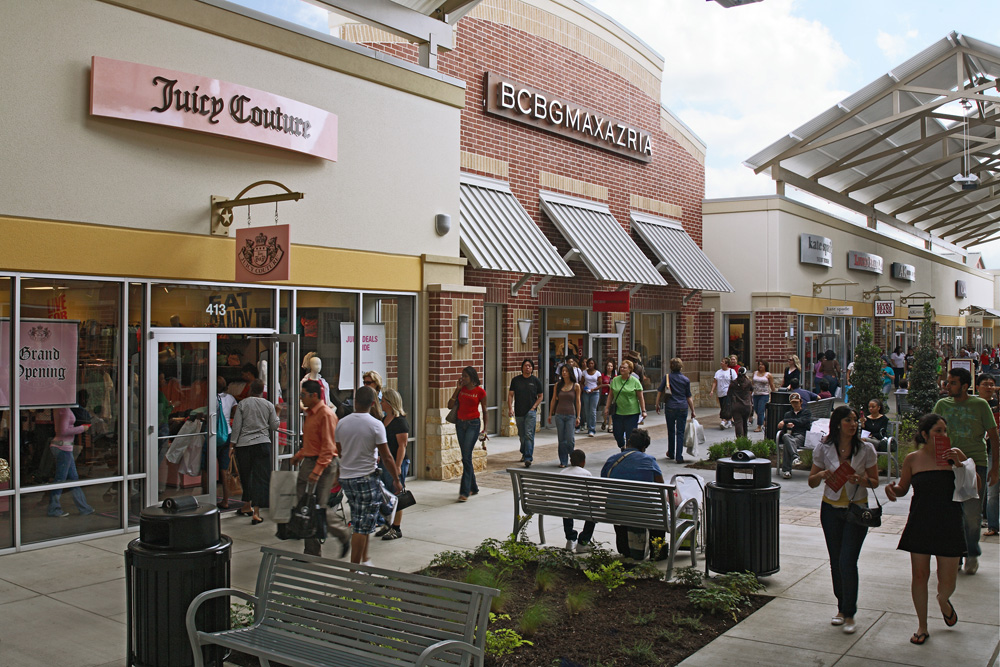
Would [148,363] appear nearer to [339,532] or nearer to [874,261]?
[339,532]

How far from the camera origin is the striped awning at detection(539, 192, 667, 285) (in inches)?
736

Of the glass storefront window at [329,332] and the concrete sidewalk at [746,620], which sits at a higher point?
Answer: the glass storefront window at [329,332]

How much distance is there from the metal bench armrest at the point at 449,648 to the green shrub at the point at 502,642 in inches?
58.9

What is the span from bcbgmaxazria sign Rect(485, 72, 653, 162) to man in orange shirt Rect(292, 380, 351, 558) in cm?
1048

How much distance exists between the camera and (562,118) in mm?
19203

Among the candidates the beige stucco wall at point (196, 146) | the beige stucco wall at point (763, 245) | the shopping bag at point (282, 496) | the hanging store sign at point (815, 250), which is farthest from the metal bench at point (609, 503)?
the hanging store sign at point (815, 250)

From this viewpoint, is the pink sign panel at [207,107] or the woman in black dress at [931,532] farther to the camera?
the pink sign panel at [207,107]

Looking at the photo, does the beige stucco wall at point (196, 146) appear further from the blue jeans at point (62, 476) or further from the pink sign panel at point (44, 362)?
the blue jeans at point (62, 476)

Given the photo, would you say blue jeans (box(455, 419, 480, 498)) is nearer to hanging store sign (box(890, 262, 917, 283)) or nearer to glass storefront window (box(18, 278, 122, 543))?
glass storefront window (box(18, 278, 122, 543))

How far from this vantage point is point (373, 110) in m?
12.1

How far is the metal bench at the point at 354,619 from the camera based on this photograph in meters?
4.53

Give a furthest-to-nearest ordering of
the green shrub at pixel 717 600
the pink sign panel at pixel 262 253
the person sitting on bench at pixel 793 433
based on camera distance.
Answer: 1. the person sitting on bench at pixel 793 433
2. the pink sign panel at pixel 262 253
3. the green shrub at pixel 717 600

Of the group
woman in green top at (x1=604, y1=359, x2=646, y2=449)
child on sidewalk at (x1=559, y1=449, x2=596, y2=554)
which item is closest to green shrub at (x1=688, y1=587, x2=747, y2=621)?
child on sidewalk at (x1=559, y1=449, x2=596, y2=554)

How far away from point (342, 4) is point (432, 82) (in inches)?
81.3
